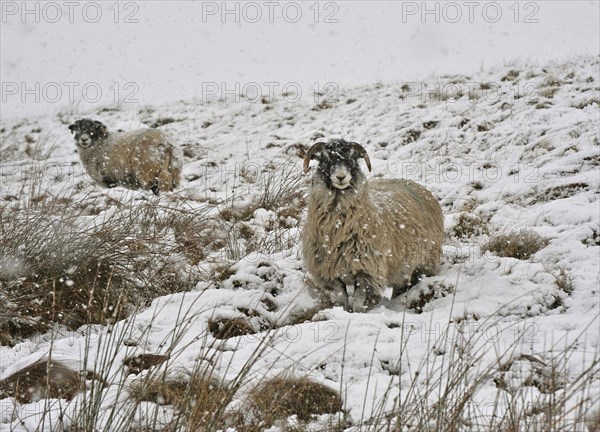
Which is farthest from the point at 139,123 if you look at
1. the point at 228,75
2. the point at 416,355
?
the point at 228,75

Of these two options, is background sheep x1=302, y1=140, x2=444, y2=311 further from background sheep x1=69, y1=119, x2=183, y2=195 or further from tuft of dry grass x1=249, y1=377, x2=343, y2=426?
background sheep x1=69, y1=119, x2=183, y2=195

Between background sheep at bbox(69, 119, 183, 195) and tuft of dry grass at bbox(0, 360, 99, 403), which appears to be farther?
background sheep at bbox(69, 119, 183, 195)

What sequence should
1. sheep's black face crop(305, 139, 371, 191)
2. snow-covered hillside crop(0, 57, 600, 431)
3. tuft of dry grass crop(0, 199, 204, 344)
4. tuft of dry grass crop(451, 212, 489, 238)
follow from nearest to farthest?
snow-covered hillside crop(0, 57, 600, 431), tuft of dry grass crop(0, 199, 204, 344), sheep's black face crop(305, 139, 371, 191), tuft of dry grass crop(451, 212, 489, 238)

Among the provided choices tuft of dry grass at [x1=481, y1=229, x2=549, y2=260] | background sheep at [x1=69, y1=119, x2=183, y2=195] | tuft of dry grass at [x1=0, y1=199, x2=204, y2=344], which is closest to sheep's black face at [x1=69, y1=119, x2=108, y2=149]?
background sheep at [x1=69, y1=119, x2=183, y2=195]

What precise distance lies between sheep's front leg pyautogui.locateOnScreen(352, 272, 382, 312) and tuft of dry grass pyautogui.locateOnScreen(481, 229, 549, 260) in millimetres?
1406

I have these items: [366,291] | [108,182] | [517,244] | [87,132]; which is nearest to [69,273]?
[366,291]

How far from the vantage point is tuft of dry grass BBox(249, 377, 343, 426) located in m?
2.78

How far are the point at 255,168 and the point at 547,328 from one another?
24.1 ft

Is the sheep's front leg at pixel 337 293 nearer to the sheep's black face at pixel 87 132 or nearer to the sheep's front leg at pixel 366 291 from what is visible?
the sheep's front leg at pixel 366 291

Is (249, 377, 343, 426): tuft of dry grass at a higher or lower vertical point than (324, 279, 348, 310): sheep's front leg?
higher

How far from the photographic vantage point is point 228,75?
131 feet

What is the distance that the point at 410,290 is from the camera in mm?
5277

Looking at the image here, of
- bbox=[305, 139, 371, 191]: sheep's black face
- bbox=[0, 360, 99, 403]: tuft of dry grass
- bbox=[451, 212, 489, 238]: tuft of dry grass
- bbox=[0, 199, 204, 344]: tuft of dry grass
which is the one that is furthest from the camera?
bbox=[451, 212, 489, 238]: tuft of dry grass

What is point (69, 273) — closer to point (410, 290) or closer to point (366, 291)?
point (366, 291)
